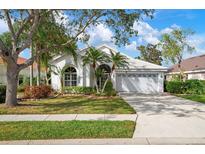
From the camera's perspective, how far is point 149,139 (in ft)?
25.3

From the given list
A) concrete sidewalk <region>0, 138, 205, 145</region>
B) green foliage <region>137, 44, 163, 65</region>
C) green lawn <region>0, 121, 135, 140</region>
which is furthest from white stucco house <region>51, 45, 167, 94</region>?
green foliage <region>137, 44, 163, 65</region>

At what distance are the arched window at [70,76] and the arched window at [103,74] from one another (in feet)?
7.43

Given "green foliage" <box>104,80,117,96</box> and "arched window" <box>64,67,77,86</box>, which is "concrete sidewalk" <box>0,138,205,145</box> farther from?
"arched window" <box>64,67,77,86</box>

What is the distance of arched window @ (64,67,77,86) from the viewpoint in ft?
85.1

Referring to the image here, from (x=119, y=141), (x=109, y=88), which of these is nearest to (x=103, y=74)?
(x=109, y=88)

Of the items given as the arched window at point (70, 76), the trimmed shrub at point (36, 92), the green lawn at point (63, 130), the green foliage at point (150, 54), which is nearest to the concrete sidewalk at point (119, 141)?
the green lawn at point (63, 130)

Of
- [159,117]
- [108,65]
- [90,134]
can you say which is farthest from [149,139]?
[108,65]

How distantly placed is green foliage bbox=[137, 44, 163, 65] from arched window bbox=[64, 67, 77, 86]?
42.0 meters

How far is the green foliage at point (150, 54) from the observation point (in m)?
65.9

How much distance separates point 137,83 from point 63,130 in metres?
20.1

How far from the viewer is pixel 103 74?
1053 inches

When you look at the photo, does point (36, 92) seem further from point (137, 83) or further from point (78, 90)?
point (137, 83)
